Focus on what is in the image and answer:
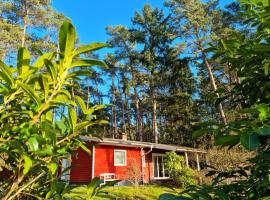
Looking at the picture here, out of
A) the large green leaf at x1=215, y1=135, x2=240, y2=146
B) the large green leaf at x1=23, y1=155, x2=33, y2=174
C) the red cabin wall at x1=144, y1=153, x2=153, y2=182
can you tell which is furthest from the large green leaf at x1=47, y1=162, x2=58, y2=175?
the red cabin wall at x1=144, y1=153, x2=153, y2=182

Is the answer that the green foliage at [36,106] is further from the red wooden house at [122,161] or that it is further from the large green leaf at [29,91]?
the red wooden house at [122,161]

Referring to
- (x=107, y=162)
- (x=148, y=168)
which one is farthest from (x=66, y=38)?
(x=148, y=168)

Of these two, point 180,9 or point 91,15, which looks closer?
point 180,9

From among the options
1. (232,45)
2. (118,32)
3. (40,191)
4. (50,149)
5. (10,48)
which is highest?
(118,32)

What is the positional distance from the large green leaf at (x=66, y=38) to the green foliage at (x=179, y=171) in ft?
54.7

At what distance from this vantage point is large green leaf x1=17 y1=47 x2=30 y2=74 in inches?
39.7

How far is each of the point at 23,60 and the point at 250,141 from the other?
2.80 feet

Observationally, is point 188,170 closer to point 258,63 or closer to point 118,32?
point 258,63

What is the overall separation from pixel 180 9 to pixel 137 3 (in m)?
13.1

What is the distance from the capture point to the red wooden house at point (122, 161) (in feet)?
56.9

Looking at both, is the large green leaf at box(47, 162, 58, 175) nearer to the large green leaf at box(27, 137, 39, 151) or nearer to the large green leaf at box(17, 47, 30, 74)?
the large green leaf at box(27, 137, 39, 151)

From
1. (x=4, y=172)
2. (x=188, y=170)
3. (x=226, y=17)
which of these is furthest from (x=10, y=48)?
(x=4, y=172)

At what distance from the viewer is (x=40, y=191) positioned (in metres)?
1.31

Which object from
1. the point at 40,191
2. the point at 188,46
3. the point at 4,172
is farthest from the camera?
the point at 188,46
